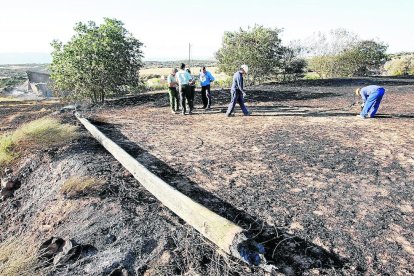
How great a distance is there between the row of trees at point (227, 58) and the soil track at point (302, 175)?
5037 millimetres

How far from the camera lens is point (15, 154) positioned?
7.38 meters

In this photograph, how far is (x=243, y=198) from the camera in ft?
15.0

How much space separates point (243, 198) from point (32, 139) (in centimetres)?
557

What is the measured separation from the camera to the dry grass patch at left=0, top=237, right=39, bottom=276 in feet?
9.74

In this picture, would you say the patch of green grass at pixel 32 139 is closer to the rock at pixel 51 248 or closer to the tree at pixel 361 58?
the rock at pixel 51 248

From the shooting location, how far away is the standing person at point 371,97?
9.04 metres

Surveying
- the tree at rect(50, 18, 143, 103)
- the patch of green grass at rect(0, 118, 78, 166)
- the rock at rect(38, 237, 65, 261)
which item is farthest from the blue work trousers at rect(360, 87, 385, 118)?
the tree at rect(50, 18, 143, 103)

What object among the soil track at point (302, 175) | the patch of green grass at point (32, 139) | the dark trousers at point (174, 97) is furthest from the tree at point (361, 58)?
the patch of green grass at point (32, 139)

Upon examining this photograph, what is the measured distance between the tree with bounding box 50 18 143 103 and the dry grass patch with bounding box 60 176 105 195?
1020cm

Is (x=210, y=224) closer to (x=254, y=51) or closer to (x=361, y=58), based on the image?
(x=254, y=51)

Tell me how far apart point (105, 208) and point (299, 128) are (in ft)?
18.6

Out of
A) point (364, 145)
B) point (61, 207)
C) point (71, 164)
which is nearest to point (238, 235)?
point (61, 207)

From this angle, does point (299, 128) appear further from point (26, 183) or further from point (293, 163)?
point (26, 183)

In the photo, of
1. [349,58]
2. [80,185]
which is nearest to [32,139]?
[80,185]
